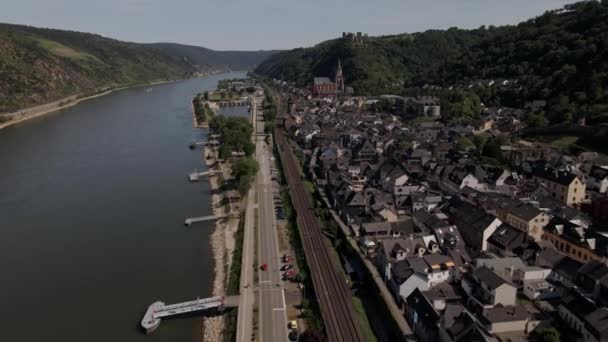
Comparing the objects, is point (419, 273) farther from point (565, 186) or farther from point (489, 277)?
point (565, 186)

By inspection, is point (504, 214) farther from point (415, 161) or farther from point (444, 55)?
point (444, 55)

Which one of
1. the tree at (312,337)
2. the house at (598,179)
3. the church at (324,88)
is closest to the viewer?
the tree at (312,337)

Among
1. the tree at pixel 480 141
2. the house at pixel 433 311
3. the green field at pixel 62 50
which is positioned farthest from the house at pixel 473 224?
the green field at pixel 62 50

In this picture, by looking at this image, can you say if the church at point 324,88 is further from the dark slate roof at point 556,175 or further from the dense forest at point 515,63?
the dark slate roof at point 556,175

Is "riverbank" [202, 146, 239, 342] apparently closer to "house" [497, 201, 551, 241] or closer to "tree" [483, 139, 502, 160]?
"house" [497, 201, 551, 241]

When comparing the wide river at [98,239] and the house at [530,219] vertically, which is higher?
the house at [530,219]

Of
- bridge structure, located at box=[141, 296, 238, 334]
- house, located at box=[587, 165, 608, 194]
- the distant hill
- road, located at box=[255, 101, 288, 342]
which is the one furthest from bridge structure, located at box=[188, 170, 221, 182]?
the distant hill

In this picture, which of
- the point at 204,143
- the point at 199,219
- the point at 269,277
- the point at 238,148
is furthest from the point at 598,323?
the point at 204,143
